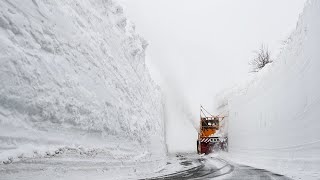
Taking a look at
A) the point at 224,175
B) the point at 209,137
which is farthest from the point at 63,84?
the point at 209,137

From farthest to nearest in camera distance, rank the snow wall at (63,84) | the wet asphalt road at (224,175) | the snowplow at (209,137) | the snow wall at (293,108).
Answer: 1. the snowplow at (209,137)
2. the snow wall at (293,108)
3. the wet asphalt road at (224,175)
4. the snow wall at (63,84)

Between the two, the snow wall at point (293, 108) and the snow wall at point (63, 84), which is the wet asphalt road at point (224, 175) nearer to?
the snow wall at point (293, 108)

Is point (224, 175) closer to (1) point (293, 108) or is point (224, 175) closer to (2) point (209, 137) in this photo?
(1) point (293, 108)

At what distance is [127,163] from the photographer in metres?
11.8

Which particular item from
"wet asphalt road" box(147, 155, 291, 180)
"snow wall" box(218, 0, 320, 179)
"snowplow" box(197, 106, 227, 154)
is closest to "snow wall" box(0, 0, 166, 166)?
"wet asphalt road" box(147, 155, 291, 180)

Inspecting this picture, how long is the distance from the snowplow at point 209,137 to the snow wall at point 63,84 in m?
22.0

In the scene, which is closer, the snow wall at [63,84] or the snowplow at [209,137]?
the snow wall at [63,84]

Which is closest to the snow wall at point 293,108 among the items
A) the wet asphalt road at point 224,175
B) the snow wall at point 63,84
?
the wet asphalt road at point 224,175

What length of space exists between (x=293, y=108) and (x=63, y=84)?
38.4 feet

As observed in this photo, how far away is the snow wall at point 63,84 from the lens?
740 cm

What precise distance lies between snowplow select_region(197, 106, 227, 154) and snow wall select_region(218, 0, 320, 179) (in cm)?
840

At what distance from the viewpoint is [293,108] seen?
16.6 m

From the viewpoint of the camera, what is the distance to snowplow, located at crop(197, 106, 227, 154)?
3616cm

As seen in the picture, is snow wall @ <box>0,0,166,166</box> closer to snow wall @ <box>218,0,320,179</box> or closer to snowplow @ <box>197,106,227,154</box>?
snow wall @ <box>218,0,320,179</box>
